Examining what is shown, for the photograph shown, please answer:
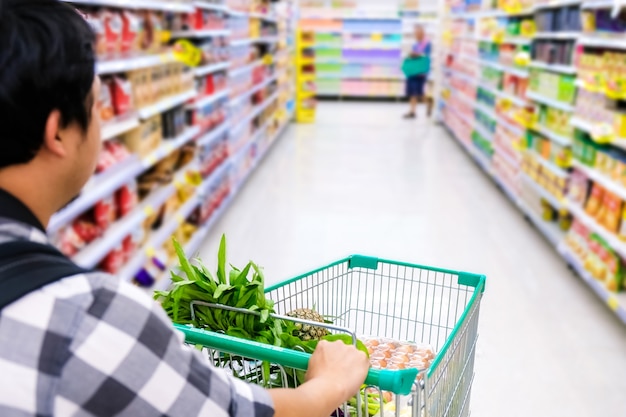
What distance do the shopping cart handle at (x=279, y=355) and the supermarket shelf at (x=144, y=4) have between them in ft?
6.56

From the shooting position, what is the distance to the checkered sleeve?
0.73m

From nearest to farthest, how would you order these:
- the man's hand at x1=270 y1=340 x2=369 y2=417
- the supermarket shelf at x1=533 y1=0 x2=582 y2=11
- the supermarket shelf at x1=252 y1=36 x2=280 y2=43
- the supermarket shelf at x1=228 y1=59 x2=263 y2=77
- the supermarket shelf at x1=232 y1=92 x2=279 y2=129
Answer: the man's hand at x1=270 y1=340 x2=369 y2=417, the supermarket shelf at x1=533 y1=0 x2=582 y2=11, the supermarket shelf at x1=228 y1=59 x2=263 y2=77, the supermarket shelf at x1=232 y1=92 x2=279 y2=129, the supermarket shelf at x1=252 y1=36 x2=280 y2=43

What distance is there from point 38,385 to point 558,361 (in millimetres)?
3005

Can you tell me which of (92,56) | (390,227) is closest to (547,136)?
(390,227)

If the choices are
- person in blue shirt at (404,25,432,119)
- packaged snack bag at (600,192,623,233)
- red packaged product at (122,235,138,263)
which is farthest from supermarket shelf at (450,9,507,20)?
red packaged product at (122,235,138,263)

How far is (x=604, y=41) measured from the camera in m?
4.05

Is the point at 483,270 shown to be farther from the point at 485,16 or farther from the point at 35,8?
the point at 485,16

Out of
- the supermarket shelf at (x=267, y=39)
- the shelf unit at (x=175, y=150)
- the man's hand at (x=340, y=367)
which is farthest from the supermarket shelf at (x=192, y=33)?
the man's hand at (x=340, y=367)

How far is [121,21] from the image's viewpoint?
3426 mm

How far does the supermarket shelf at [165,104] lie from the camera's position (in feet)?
12.2

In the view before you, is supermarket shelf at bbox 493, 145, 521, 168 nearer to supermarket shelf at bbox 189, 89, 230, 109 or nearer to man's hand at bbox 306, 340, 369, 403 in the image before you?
supermarket shelf at bbox 189, 89, 230, 109

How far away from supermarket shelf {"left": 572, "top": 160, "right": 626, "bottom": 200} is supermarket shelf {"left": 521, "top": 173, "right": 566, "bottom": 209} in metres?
0.34

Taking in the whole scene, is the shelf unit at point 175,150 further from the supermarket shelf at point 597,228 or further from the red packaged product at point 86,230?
the supermarket shelf at point 597,228

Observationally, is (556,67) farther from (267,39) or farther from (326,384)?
(326,384)
